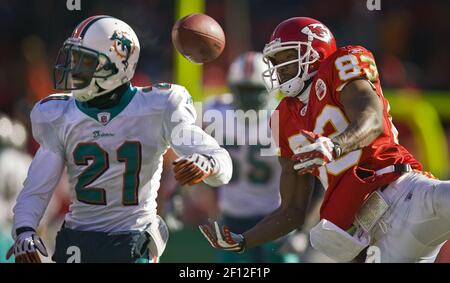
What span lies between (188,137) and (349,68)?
0.80 m

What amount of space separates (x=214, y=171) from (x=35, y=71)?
761 centimetres

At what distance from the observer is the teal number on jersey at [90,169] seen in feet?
16.7

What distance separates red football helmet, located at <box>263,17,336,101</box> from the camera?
17.0 feet

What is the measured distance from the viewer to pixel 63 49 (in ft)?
17.0

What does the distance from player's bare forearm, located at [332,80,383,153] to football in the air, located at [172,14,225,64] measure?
1.01m

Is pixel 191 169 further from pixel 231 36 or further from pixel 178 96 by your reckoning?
pixel 231 36

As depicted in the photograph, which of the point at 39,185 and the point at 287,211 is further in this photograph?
the point at 287,211

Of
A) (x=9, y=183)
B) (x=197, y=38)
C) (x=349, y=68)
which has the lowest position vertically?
(x=9, y=183)

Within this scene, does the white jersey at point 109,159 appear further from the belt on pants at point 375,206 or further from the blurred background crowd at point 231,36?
the blurred background crowd at point 231,36

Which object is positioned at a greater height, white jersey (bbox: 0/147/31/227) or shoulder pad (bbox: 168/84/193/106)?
shoulder pad (bbox: 168/84/193/106)

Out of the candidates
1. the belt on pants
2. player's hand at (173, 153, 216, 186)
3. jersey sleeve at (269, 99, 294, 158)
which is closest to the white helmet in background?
jersey sleeve at (269, 99, 294, 158)

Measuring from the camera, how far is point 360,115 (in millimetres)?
4684

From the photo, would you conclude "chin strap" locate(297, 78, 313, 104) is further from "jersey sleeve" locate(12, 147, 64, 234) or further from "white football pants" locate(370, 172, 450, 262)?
"jersey sleeve" locate(12, 147, 64, 234)

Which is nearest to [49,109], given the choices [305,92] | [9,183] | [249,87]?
[305,92]
